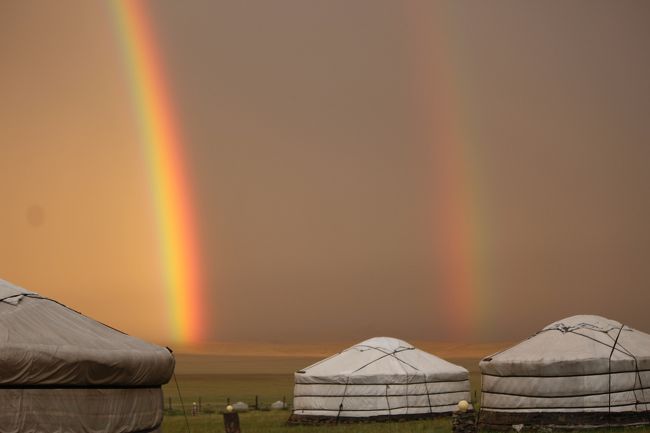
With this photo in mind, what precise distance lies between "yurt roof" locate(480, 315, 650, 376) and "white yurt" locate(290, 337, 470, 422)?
121 inches

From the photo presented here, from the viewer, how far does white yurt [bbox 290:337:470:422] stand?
19.1 meters

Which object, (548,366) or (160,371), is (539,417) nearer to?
(548,366)

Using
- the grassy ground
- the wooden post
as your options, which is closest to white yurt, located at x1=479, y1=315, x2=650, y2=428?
the grassy ground

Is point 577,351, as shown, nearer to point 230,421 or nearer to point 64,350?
point 230,421

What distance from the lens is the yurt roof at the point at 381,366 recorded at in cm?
1918

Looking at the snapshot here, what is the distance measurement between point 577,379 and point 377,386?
499 centimetres

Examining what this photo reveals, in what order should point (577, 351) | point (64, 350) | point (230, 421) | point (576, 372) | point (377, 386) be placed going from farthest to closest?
point (377, 386) < point (577, 351) < point (576, 372) < point (230, 421) < point (64, 350)

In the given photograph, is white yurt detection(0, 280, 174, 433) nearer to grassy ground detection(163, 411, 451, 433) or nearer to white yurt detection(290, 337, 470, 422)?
grassy ground detection(163, 411, 451, 433)

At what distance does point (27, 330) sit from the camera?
29.2ft

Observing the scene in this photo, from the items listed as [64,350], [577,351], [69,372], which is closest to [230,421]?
[577,351]

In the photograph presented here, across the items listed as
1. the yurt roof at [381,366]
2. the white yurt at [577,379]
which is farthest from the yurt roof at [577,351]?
the yurt roof at [381,366]

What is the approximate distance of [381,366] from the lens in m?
19.4

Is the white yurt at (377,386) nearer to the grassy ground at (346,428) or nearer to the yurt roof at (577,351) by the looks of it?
the grassy ground at (346,428)

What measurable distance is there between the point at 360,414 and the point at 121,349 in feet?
33.9
